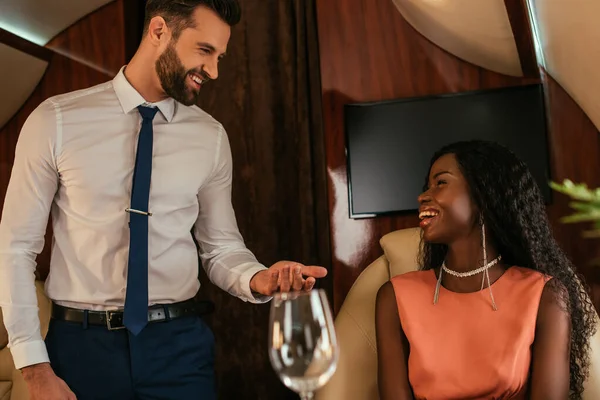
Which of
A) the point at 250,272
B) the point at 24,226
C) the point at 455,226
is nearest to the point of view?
the point at 24,226

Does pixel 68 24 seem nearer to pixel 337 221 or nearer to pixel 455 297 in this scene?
pixel 337 221

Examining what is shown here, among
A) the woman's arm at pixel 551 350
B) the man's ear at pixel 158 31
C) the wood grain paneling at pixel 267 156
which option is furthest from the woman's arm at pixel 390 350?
the wood grain paneling at pixel 267 156

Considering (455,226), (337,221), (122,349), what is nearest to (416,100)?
(337,221)

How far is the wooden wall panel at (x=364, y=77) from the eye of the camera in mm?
2947

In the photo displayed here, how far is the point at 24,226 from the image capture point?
184 centimetres

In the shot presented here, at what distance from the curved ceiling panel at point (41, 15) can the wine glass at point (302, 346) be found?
107 inches

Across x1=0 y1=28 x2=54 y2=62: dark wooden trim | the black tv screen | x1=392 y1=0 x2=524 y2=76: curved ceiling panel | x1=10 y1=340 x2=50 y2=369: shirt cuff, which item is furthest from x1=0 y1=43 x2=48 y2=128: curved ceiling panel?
x1=10 y1=340 x2=50 y2=369: shirt cuff

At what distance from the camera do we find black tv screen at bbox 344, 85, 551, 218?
282 centimetres

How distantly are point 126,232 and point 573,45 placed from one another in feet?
5.00

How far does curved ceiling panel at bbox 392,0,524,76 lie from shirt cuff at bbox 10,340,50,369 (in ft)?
5.60

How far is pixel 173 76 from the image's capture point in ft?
6.62

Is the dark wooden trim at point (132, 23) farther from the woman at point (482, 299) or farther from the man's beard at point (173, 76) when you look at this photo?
the woman at point (482, 299)

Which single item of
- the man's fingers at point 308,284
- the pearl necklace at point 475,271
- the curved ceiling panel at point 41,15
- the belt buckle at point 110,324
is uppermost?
the curved ceiling panel at point 41,15

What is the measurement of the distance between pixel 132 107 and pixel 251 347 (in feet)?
5.82
